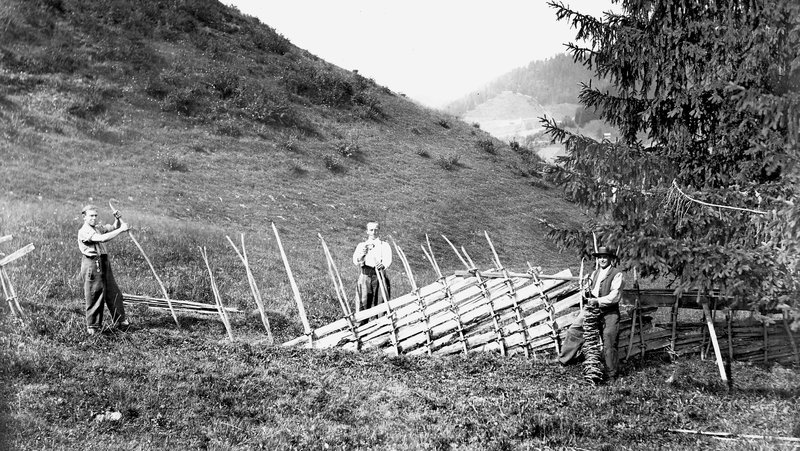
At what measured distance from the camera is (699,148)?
389 inches

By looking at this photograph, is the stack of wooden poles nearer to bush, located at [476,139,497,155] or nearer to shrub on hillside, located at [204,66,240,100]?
shrub on hillside, located at [204,66,240,100]

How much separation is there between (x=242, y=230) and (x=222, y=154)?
5.60m

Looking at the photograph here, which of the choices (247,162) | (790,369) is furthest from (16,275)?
(790,369)

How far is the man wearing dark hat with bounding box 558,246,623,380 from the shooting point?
8.33m

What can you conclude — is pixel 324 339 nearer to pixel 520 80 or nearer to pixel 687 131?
pixel 687 131

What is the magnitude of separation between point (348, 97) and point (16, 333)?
24249 millimetres

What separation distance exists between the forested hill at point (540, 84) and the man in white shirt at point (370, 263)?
13180cm

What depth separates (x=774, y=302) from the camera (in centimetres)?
748

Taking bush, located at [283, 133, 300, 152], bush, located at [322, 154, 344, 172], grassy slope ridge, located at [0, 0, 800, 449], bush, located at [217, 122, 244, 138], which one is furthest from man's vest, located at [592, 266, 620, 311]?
bush, located at [217, 122, 244, 138]

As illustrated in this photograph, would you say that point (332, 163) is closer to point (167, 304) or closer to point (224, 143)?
point (224, 143)

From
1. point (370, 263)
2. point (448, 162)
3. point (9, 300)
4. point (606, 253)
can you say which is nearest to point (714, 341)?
point (606, 253)

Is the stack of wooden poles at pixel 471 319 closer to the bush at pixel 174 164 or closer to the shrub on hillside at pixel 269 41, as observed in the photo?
the bush at pixel 174 164

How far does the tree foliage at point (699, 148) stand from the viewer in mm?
7258

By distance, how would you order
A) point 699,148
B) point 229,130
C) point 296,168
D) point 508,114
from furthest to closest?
point 508,114, point 229,130, point 296,168, point 699,148
